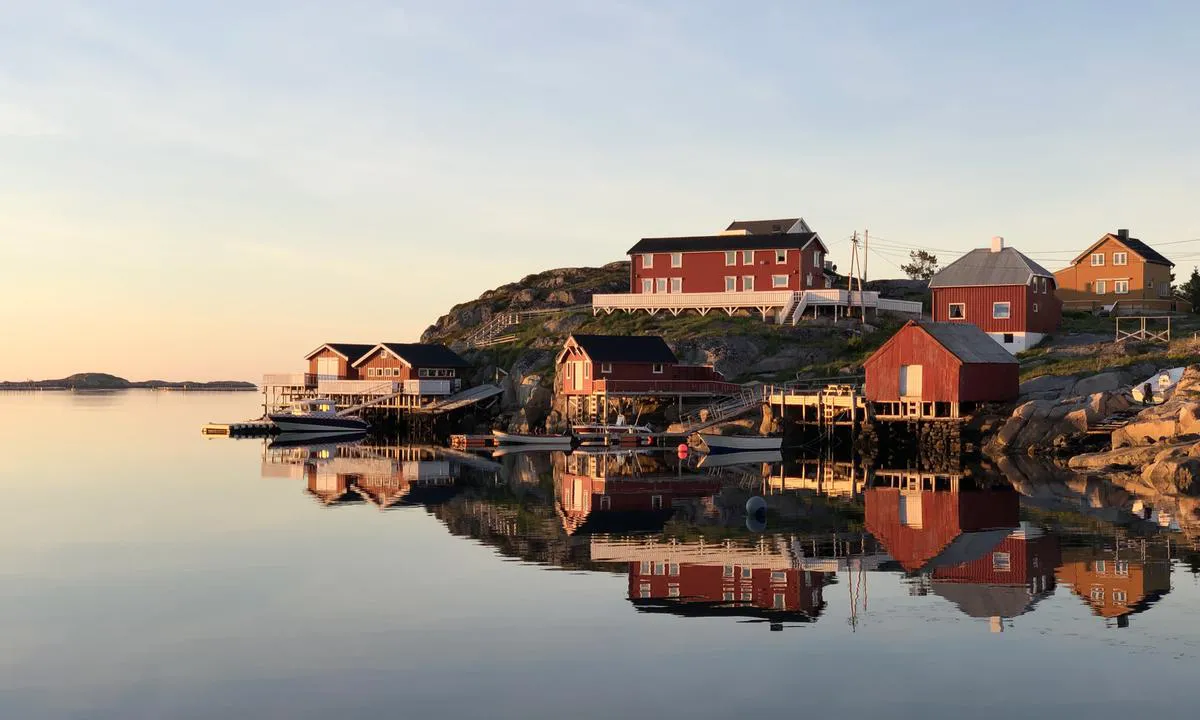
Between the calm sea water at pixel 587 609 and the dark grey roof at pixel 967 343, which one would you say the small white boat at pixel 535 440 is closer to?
the dark grey roof at pixel 967 343

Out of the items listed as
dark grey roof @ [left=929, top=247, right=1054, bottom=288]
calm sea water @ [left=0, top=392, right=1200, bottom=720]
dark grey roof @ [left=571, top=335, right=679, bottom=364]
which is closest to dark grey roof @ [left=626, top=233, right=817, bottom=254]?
dark grey roof @ [left=929, top=247, right=1054, bottom=288]

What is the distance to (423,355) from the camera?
98.8 m

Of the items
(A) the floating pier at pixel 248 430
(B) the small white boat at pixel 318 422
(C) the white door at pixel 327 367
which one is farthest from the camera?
(C) the white door at pixel 327 367

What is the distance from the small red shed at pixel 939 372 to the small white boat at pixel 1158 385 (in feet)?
22.6

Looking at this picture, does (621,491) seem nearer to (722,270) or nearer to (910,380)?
(910,380)

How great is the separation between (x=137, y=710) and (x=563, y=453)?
51722 millimetres

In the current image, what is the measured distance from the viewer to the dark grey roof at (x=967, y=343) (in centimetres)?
6469

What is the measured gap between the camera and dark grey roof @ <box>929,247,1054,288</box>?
8119 cm

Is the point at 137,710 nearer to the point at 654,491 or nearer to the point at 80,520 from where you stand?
the point at 80,520

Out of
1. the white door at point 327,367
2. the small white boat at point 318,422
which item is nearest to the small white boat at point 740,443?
the small white boat at point 318,422

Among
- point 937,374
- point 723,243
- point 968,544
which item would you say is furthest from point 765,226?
point 968,544

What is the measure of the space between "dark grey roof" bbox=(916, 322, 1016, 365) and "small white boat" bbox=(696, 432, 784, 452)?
10531 mm

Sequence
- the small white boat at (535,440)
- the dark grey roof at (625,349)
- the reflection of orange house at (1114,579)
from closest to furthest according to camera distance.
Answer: the reflection of orange house at (1114,579), the small white boat at (535,440), the dark grey roof at (625,349)

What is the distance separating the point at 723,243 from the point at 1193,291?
1510 inches
